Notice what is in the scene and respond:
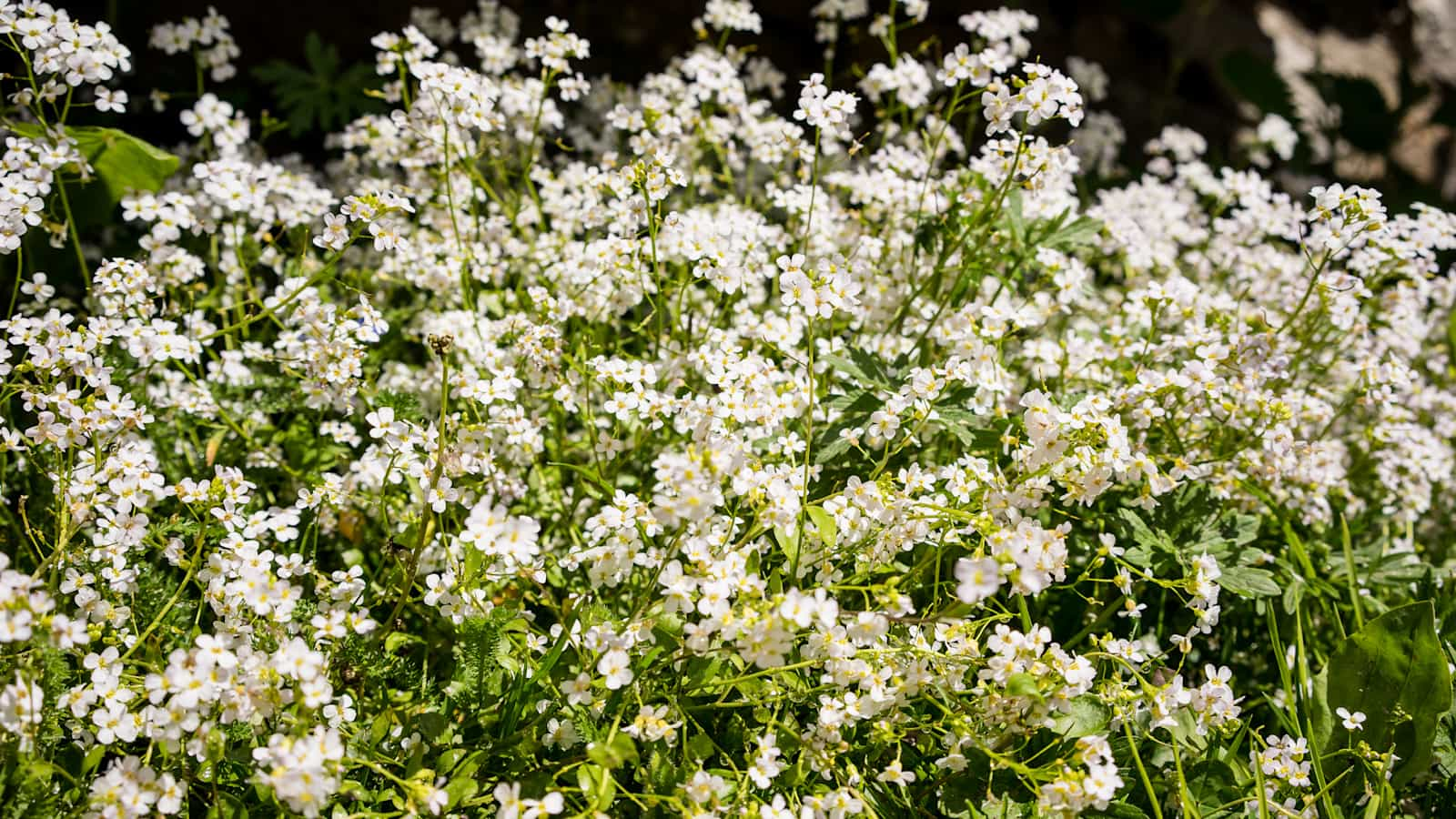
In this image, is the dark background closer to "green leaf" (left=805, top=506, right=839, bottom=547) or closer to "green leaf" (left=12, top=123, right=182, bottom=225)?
"green leaf" (left=12, top=123, right=182, bottom=225)

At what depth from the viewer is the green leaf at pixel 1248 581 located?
2316 millimetres

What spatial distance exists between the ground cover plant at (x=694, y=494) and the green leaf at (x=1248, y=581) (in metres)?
0.01

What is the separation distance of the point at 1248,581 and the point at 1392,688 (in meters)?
0.41

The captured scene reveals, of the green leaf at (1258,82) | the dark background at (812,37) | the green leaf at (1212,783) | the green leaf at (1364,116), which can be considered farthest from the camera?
the green leaf at (1364,116)

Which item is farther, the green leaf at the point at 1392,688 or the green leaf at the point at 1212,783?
the green leaf at the point at 1392,688

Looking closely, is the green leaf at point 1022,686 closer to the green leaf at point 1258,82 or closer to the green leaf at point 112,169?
the green leaf at point 112,169

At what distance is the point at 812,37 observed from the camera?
16.3 ft

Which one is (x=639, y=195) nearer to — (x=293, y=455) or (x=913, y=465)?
(x=913, y=465)

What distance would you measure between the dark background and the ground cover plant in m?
0.98

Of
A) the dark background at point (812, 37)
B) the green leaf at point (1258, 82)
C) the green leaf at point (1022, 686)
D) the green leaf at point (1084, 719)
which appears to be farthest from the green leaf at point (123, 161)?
the green leaf at point (1258, 82)

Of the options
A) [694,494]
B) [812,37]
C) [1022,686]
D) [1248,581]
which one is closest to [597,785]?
[694,494]

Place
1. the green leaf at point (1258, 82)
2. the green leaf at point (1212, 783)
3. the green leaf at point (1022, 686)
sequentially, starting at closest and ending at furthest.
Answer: the green leaf at point (1022, 686), the green leaf at point (1212, 783), the green leaf at point (1258, 82)

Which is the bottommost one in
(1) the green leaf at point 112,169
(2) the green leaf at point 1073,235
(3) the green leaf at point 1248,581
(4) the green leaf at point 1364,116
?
(1) the green leaf at point 112,169

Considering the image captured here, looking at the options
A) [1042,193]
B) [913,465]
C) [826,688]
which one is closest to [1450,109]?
[1042,193]
